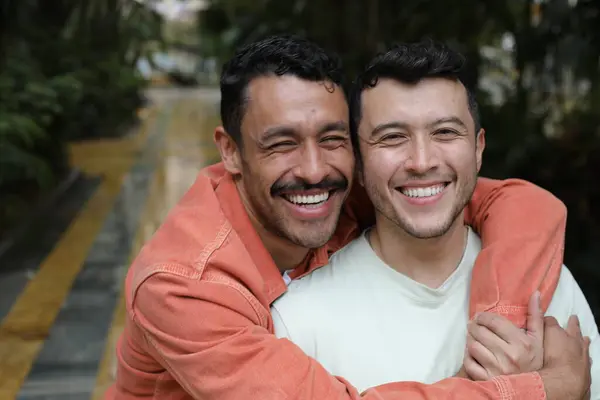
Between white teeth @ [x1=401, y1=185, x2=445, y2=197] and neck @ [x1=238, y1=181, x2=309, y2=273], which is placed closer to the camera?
white teeth @ [x1=401, y1=185, x2=445, y2=197]

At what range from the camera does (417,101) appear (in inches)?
58.2

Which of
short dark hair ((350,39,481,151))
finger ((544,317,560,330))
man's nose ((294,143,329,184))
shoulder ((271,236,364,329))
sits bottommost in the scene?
finger ((544,317,560,330))

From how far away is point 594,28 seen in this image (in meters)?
3.13

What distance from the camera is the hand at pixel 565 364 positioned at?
134 centimetres

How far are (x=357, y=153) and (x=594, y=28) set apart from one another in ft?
6.93

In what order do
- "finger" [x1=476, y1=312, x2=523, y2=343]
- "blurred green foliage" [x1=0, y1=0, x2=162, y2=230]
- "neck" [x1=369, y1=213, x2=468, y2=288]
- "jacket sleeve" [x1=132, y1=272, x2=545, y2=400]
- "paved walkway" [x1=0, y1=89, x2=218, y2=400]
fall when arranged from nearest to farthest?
"jacket sleeve" [x1=132, y1=272, x2=545, y2=400], "finger" [x1=476, y1=312, x2=523, y2=343], "neck" [x1=369, y1=213, x2=468, y2=288], "paved walkway" [x1=0, y1=89, x2=218, y2=400], "blurred green foliage" [x1=0, y1=0, x2=162, y2=230]

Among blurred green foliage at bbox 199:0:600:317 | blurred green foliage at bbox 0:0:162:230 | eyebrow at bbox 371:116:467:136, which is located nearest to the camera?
eyebrow at bbox 371:116:467:136

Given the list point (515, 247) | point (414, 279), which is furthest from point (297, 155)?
point (515, 247)

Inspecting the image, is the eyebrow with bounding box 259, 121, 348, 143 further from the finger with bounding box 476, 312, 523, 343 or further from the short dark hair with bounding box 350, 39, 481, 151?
the finger with bounding box 476, 312, 523, 343

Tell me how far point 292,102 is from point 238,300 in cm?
46

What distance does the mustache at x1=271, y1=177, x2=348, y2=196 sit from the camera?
4.97 feet

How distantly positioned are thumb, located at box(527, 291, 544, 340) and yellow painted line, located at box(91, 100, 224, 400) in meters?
2.44

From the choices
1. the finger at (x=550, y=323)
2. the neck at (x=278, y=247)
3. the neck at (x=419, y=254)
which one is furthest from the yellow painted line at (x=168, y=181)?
the finger at (x=550, y=323)

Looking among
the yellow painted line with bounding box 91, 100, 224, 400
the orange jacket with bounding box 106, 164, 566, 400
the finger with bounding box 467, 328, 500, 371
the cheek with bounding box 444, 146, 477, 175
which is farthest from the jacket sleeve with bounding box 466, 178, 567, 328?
the yellow painted line with bounding box 91, 100, 224, 400
